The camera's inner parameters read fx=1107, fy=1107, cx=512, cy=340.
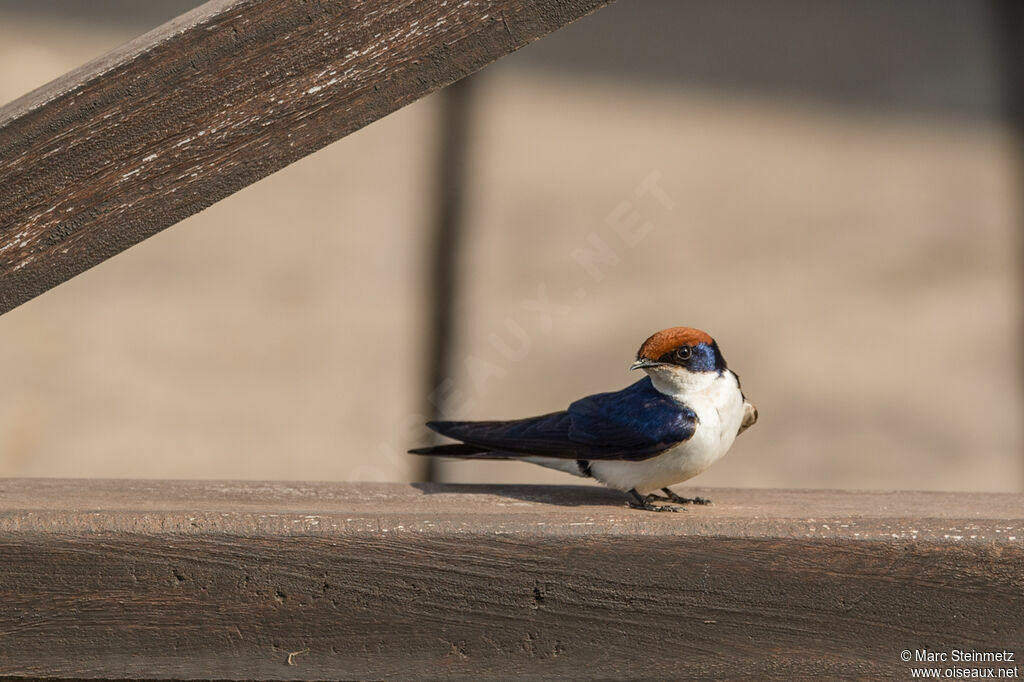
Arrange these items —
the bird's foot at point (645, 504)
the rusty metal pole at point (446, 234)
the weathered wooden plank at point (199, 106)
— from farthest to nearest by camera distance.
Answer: the rusty metal pole at point (446, 234), the bird's foot at point (645, 504), the weathered wooden plank at point (199, 106)

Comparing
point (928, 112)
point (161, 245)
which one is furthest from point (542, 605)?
point (928, 112)

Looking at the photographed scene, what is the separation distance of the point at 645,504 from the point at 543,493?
134 millimetres

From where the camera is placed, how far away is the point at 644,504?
4.29 ft

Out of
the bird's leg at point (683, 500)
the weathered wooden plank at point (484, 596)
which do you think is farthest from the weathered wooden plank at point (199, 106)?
the bird's leg at point (683, 500)

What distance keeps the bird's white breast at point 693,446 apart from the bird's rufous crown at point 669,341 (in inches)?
1.7

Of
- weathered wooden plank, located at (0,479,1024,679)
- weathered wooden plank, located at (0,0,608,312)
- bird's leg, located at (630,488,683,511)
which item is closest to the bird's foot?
bird's leg, located at (630,488,683,511)

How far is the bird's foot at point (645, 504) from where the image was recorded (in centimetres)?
126

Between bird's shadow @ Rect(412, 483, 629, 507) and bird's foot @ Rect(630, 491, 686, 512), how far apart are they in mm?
12

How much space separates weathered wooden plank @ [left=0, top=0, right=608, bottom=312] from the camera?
105cm

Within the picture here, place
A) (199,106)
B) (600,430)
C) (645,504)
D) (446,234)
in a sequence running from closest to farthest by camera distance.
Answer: (199,106), (645,504), (600,430), (446,234)

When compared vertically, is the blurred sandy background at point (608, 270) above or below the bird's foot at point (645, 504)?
above

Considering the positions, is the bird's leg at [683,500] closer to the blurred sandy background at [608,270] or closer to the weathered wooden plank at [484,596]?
the weathered wooden plank at [484,596]

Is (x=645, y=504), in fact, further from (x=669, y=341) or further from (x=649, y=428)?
(x=669, y=341)

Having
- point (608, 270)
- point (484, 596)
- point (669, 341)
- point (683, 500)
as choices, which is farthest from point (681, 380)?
point (608, 270)
